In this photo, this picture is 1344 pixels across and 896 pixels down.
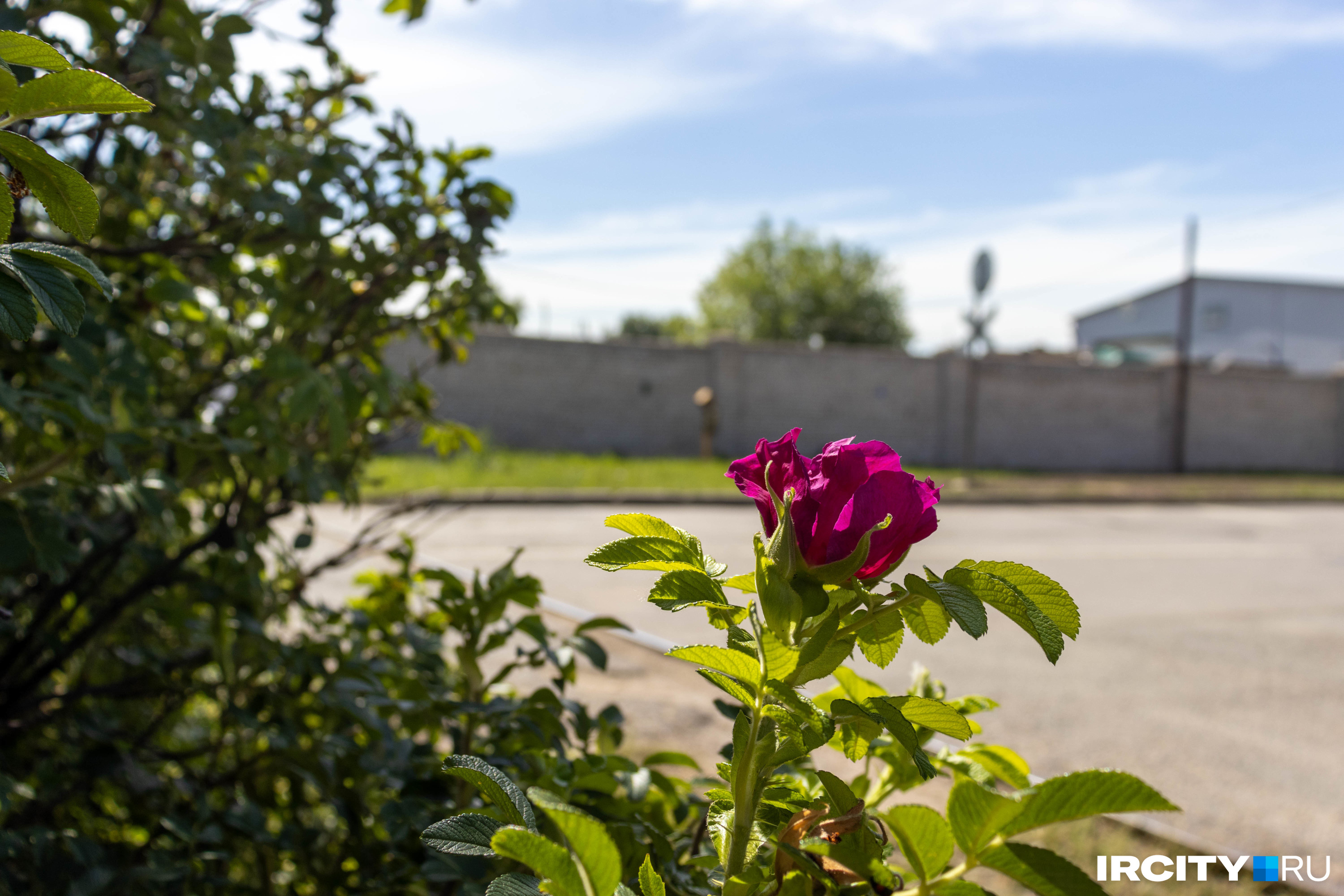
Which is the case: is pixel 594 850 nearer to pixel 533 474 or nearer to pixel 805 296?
pixel 533 474

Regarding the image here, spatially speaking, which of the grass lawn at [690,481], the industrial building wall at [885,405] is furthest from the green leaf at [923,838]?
the industrial building wall at [885,405]

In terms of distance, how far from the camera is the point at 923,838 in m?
0.75

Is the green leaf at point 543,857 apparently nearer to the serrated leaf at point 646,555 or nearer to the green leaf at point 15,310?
the serrated leaf at point 646,555

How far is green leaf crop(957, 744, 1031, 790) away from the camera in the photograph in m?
0.96

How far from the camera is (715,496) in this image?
1251 centimetres

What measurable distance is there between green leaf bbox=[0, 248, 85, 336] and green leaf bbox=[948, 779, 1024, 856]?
684 millimetres

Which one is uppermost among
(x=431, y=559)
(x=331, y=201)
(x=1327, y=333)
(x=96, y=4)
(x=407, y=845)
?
(x=1327, y=333)

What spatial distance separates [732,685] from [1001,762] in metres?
0.43

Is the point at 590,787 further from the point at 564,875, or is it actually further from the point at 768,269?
the point at 768,269

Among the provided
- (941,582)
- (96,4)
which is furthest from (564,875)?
(96,4)

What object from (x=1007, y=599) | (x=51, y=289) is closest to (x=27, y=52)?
Result: (x=51, y=289)

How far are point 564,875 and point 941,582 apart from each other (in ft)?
0.98

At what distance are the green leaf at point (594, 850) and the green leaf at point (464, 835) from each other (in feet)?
0.34

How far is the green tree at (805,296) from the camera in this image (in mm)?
41750
